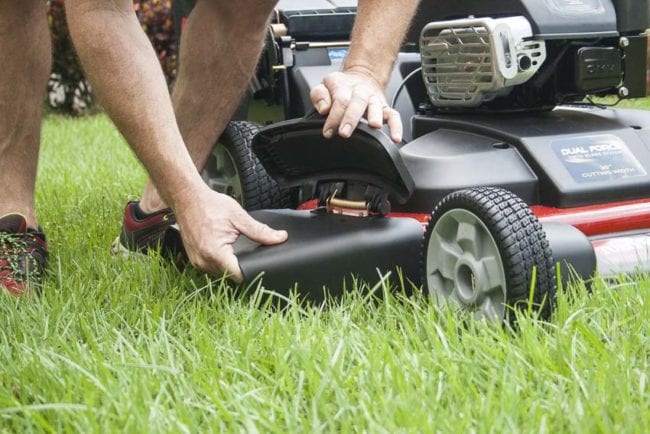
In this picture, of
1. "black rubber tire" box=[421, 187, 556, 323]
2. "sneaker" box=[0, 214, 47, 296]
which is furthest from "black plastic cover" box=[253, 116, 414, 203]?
"sneaker" box=[0, 214, 47, 296]

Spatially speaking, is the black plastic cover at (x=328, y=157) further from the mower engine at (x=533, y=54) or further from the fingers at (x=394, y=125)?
the mower engine at (x=533, y=54)

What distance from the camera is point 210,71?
7.14 feet

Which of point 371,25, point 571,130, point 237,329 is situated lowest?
point 237,329

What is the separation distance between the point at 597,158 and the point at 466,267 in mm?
378

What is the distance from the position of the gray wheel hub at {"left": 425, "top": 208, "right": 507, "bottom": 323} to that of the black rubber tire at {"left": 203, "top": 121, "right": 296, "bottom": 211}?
652 mm

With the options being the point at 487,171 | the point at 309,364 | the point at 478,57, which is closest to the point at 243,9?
the point at 478,57

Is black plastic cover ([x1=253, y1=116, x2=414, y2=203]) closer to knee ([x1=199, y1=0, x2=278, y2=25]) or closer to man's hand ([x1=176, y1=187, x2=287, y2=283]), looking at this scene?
man's hand ([x1=176, y1=187, x2=287, y2=283])

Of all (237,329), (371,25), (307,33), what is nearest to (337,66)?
(307,33)

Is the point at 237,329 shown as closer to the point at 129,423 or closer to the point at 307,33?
the point at 129,423

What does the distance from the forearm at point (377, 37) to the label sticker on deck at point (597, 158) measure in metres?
0.31

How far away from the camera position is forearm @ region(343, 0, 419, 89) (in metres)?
1.73

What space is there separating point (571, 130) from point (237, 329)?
737 mm

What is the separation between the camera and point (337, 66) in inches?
86.8

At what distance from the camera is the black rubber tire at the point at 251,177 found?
2.14 metres
